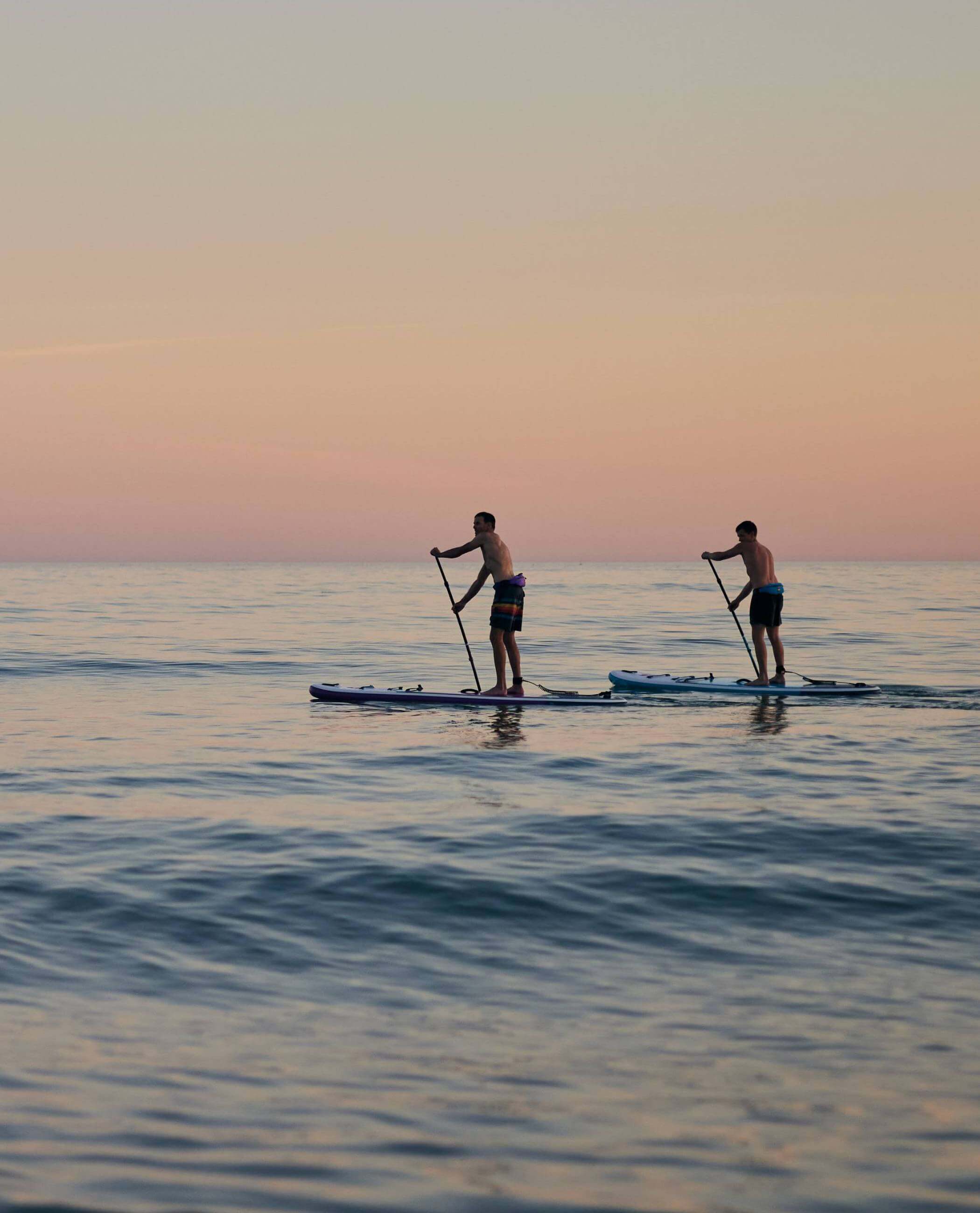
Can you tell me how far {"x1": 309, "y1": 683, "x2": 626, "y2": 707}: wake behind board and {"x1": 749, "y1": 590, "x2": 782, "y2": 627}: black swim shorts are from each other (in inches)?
93.4

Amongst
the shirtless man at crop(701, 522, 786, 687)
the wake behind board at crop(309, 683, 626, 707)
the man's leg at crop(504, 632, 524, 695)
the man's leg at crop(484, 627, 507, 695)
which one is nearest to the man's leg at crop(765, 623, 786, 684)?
the shirtless man at crop(701, 522, 786, 687)

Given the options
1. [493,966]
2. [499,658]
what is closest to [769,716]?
[499,658]

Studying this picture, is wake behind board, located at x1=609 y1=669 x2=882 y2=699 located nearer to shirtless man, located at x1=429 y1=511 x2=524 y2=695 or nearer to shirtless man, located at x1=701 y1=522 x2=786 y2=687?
shirtless man, located at x1=701 y1=522 x2=786 y2=687

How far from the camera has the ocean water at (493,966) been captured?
461cm

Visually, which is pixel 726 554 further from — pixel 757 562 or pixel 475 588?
pixel 475 588

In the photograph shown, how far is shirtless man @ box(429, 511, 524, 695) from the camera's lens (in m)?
18.3

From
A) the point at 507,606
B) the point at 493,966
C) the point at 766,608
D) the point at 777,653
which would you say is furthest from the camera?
the point at 777,653

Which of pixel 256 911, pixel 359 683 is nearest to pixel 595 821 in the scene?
pixel 256 911

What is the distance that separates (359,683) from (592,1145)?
1913 cm

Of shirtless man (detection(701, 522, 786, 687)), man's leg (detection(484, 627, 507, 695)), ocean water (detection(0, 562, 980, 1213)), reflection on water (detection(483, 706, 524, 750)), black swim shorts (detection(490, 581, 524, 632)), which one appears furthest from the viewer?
shirtless man (detection(701, 522, 786, 687))

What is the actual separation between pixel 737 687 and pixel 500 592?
4.03 metres

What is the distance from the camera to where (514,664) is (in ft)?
62.0

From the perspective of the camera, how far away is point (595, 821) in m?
10.7

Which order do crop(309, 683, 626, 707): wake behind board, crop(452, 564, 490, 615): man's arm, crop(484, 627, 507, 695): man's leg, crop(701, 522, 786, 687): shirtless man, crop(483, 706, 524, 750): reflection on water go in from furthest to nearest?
crop(701, 522, 786, 687): shirtless man → crop(309, 683, 626, 707): wake behind board → crop(484, 627, 507, 695): man's leg → crop(452, 564, 490, 615): man's arm → crop(483, 706, 524, 750): reflection on water
